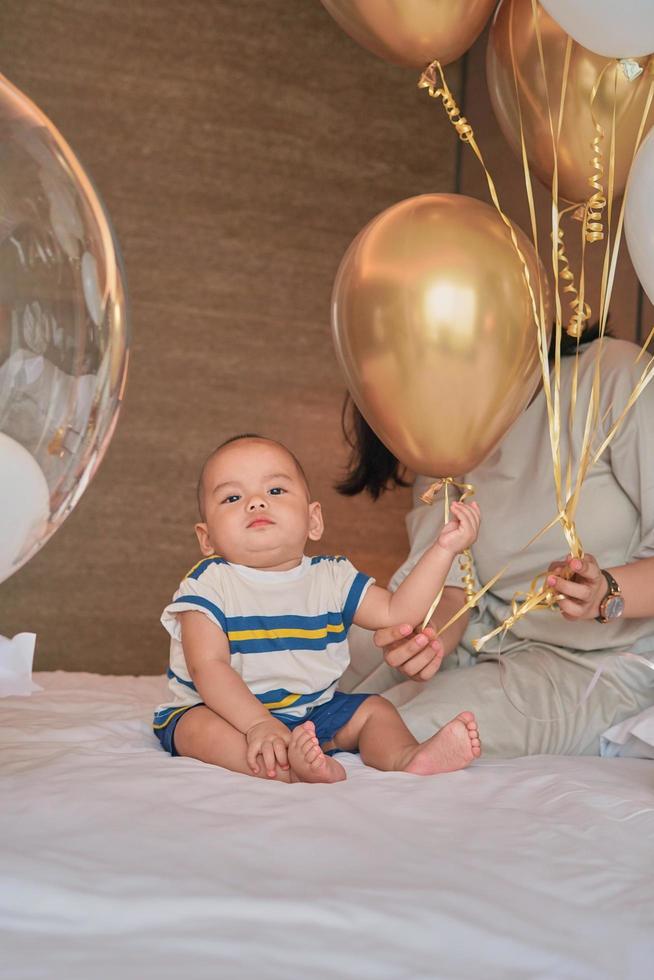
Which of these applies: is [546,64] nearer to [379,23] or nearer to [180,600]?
[379,23]

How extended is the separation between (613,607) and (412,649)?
0.93ft

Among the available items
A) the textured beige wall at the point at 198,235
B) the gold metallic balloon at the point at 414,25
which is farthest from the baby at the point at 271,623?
the textured beige wall at the point at 198,235

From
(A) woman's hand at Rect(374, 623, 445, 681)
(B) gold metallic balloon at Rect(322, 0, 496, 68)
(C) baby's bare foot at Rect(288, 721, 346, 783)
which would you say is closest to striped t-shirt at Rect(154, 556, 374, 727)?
(A) woman's hand at Rect(374, 623, 445, 681)

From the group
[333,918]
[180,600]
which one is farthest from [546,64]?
[333,918]

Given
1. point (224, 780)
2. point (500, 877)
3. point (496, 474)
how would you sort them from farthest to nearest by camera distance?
1. point (496, 474)
2. point (224, 780)
3. point (500, 877)

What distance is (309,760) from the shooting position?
3.92 ft

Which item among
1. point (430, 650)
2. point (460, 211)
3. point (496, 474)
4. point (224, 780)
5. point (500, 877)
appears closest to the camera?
point (500, 877)

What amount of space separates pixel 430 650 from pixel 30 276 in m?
0.78

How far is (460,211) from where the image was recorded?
1.30 meters

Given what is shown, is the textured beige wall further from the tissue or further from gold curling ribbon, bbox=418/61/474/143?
the tissue

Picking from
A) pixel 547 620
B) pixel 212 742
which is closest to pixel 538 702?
pixel 547 620

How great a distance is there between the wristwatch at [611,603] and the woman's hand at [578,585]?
0.01 metres

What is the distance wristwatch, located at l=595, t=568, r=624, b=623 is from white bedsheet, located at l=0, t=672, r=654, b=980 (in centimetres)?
23

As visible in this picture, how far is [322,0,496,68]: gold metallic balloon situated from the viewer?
1.31 metres
